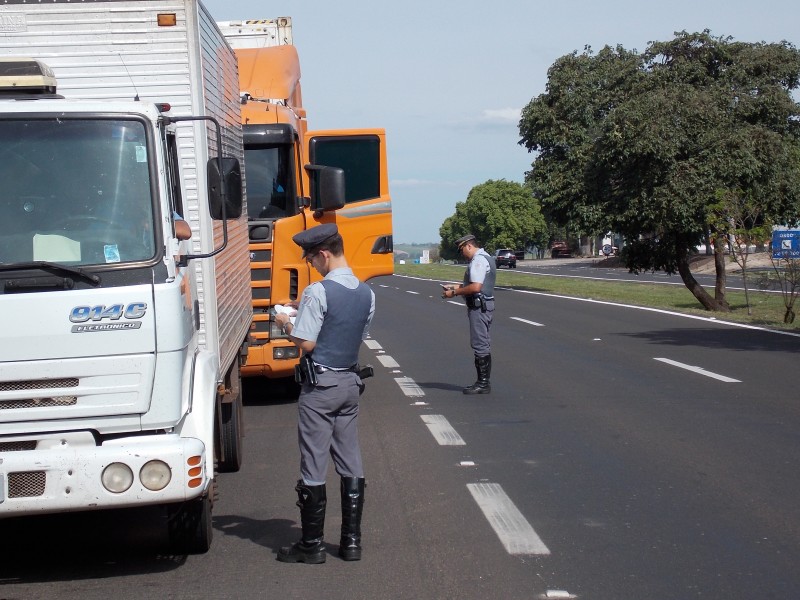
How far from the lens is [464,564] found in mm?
5805

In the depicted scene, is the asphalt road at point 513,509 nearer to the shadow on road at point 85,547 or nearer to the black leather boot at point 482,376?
the shadow on road at point 85,547

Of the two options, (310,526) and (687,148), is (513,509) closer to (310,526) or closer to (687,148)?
(310,526)

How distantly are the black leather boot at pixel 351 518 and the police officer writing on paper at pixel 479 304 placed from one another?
260 inches

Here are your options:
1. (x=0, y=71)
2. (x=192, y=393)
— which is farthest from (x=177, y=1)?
(x=192, y=393)

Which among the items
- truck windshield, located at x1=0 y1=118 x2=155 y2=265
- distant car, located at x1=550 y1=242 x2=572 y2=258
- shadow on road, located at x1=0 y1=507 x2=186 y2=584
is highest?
truck windshield, located at x1=0 y1=118 x2=155 y2=265

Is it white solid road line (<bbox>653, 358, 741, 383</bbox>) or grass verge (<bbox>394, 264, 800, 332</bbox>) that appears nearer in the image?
white solid road line (<bbox>653, 358, 741, 383</bbox>)

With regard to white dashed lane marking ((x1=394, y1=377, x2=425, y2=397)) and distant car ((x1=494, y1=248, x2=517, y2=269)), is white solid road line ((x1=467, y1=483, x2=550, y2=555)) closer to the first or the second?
white dashed lane marking ((x1=394, y1=377, x2=425, y2=397))

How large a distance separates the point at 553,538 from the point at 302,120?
8435mm

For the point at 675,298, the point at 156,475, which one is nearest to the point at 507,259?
the point at 675,298

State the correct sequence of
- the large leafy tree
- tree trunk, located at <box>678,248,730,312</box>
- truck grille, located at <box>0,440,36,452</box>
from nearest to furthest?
truck grille, located at <box>0,440,36,452</box>, tree trunk, located at <box>678,248,730,312</box>, the large leafy tree

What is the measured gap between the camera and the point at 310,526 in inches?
231

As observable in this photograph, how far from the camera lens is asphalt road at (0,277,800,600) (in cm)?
556

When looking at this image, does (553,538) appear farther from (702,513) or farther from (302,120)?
(302,120)

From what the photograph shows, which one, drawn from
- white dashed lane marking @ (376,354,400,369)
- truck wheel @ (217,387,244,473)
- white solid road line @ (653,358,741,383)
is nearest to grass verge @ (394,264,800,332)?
white solid road line @ (653,358,741,383)
